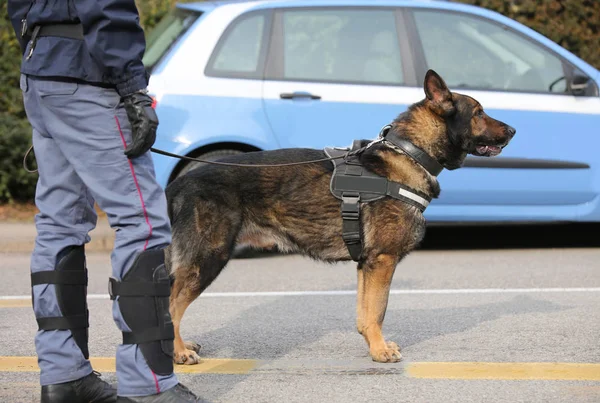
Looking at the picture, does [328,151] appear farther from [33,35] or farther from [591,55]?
[591,55]

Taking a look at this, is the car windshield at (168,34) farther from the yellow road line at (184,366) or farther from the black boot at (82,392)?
the black boot at (82,392)

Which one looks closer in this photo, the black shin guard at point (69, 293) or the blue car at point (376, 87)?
the black shin guard at point (69, 293)

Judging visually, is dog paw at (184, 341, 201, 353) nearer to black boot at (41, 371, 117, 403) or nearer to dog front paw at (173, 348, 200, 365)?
dog front paw at (173, 348, 200, 365)

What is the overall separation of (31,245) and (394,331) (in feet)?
14.5

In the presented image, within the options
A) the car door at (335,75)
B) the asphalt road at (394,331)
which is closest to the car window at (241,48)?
the car door at (335,75)

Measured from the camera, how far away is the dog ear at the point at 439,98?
518 cm

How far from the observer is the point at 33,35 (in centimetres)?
380

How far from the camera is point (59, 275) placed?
4039 millimetres

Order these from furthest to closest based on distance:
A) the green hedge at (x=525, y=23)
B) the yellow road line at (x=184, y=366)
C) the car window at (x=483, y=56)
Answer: the green hedge at (x=525, y=23) < the car window at (x=483, y=56) < the yellow road line at (x=184, y=366)

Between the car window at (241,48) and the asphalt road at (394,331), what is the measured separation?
1526 mm

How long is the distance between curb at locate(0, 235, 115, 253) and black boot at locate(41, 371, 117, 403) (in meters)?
4.94

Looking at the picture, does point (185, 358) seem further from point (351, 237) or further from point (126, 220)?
point (126, 220)

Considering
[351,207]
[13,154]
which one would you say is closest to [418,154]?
[351,207]

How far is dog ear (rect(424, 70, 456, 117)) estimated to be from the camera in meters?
5.18
